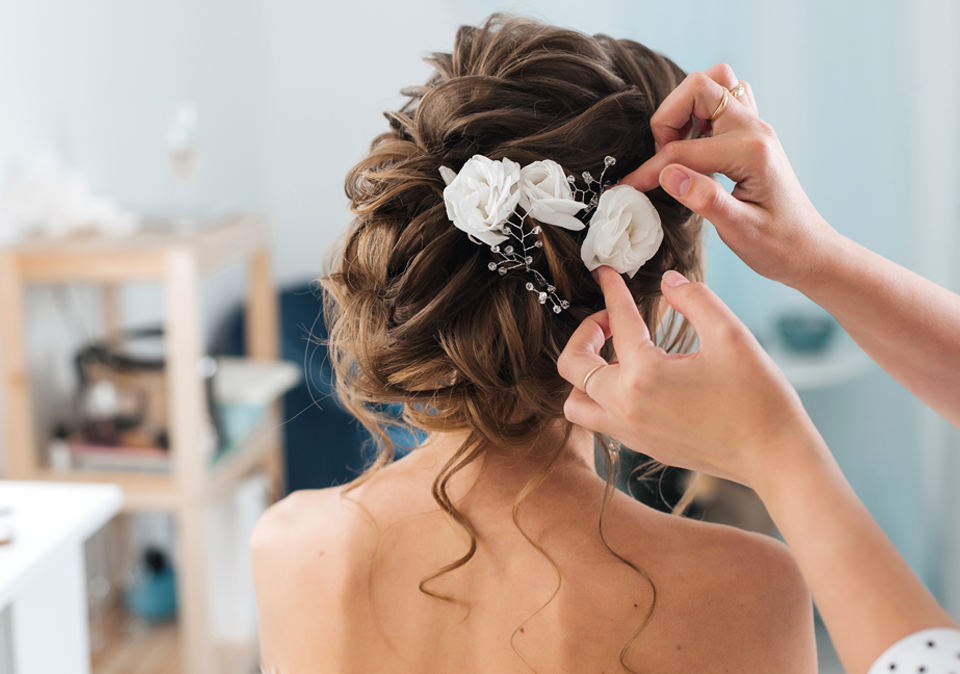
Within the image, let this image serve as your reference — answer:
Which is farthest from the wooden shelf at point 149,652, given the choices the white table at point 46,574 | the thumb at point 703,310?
the thumb at point 703,310

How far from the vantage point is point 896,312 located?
879 mm

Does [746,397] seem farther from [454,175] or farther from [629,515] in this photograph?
[454,175]

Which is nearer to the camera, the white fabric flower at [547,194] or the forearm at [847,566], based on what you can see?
the forearm at [847,566]

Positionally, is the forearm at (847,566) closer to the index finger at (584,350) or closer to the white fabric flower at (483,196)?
the index finger at (584,350)

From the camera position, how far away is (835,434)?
7.57 feet

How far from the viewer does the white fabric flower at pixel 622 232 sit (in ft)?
2.50

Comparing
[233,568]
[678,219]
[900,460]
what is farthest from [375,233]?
[900,460]

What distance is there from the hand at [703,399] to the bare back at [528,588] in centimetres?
15

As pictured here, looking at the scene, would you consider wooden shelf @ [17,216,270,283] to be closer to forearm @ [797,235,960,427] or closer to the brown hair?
the brown hair

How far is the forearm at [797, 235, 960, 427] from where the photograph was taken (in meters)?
0.86

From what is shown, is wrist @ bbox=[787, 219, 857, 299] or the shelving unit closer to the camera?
wrist @ bbox=[787, 219, 857, 299]

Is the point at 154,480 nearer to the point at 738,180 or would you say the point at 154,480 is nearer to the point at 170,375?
the point at 170,375

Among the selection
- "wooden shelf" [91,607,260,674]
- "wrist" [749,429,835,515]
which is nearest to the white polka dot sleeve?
"wrist" [749,429,835,515]

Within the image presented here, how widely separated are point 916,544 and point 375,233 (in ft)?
6.82
